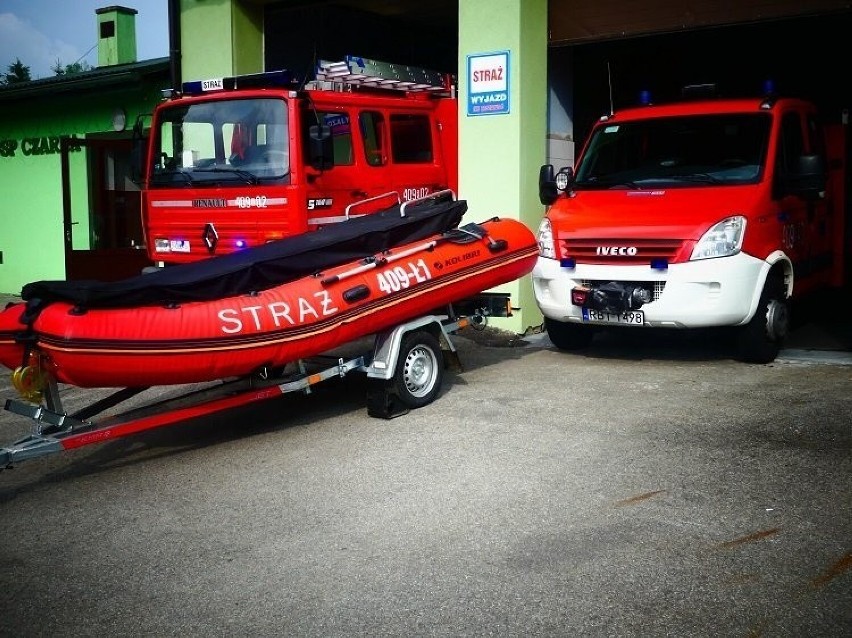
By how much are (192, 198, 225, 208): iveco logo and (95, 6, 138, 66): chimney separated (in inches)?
516

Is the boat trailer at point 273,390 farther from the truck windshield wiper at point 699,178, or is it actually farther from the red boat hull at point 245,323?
the truck windshield wiper at point 699,178

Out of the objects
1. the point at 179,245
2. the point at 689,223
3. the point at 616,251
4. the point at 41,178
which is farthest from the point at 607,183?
the point at 41,178

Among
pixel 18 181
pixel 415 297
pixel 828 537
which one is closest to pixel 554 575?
pixel 828 537

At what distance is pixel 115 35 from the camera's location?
20719mm

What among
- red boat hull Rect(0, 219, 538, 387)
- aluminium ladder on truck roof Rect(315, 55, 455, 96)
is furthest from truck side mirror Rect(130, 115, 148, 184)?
red boat hull Rect(0, 219, 538, 387)

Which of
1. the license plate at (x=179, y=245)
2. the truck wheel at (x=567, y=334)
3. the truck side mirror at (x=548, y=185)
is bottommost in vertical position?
the truck wheel at (x=567, y=334)

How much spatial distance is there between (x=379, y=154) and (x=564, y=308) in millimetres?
2405

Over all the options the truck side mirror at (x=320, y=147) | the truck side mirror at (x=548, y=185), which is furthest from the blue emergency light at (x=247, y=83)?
the truck side mirror at (x=548, y=185)

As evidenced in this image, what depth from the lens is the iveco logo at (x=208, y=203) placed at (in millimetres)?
8938

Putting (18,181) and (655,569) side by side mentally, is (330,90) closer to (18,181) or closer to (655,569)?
(655,569)

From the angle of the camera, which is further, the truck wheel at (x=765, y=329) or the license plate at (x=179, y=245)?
the license plate at (x=179, y=245)

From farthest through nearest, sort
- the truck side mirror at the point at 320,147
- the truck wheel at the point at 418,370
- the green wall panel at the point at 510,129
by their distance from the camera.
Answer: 1. the green wall panel at the point at 510,129
2. the truck side mirror at the point at 320,147
3. the truck wheel at the point at 418,370

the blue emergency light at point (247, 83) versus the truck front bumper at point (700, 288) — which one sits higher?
the blue emergency light at point (247, 83)

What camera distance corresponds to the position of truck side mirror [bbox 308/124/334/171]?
8.64 metres
